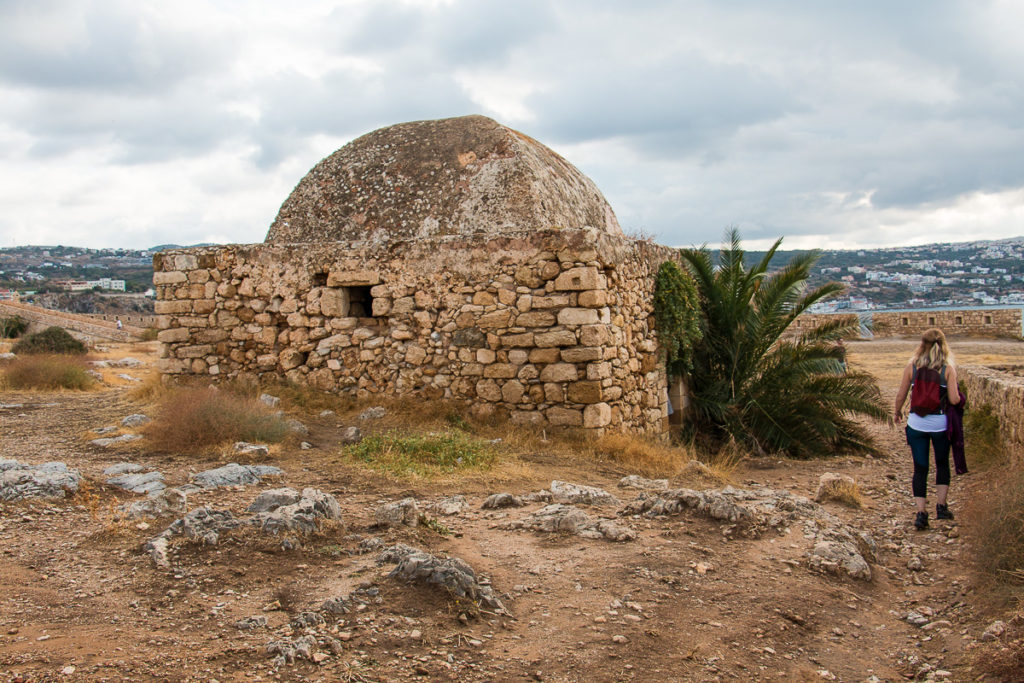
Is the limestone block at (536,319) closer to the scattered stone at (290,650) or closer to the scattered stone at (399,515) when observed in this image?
the scattered stone at (399,515)

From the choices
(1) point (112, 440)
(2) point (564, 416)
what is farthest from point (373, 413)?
(1) point (112, 440)

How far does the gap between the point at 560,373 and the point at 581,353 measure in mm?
304

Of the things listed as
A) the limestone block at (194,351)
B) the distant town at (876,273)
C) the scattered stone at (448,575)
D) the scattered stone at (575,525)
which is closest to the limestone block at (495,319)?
the scattered stone at (575,525)

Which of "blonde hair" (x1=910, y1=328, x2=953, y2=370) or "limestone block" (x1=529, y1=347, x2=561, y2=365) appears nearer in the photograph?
"blonde hair" (x1=910, y1=328, x2=953, y2=370)

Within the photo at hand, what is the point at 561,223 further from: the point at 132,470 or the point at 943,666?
the point at 943,666

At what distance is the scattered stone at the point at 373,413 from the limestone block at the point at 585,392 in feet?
6.75

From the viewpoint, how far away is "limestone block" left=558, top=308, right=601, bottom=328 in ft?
25.0

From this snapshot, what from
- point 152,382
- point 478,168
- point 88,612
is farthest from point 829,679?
point 152,382

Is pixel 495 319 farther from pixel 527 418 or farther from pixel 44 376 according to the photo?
pixel 44 376

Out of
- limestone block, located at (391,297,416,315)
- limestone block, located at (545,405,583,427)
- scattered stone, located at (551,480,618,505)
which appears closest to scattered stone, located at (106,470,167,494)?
scattered stone, located at (551,480,618,505)

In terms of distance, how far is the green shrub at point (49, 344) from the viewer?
17016 mm

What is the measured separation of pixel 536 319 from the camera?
25.8 feet

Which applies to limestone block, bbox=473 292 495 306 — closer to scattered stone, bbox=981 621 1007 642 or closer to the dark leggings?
the dark leggings

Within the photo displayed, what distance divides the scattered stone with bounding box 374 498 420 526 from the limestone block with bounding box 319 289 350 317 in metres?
4.57
